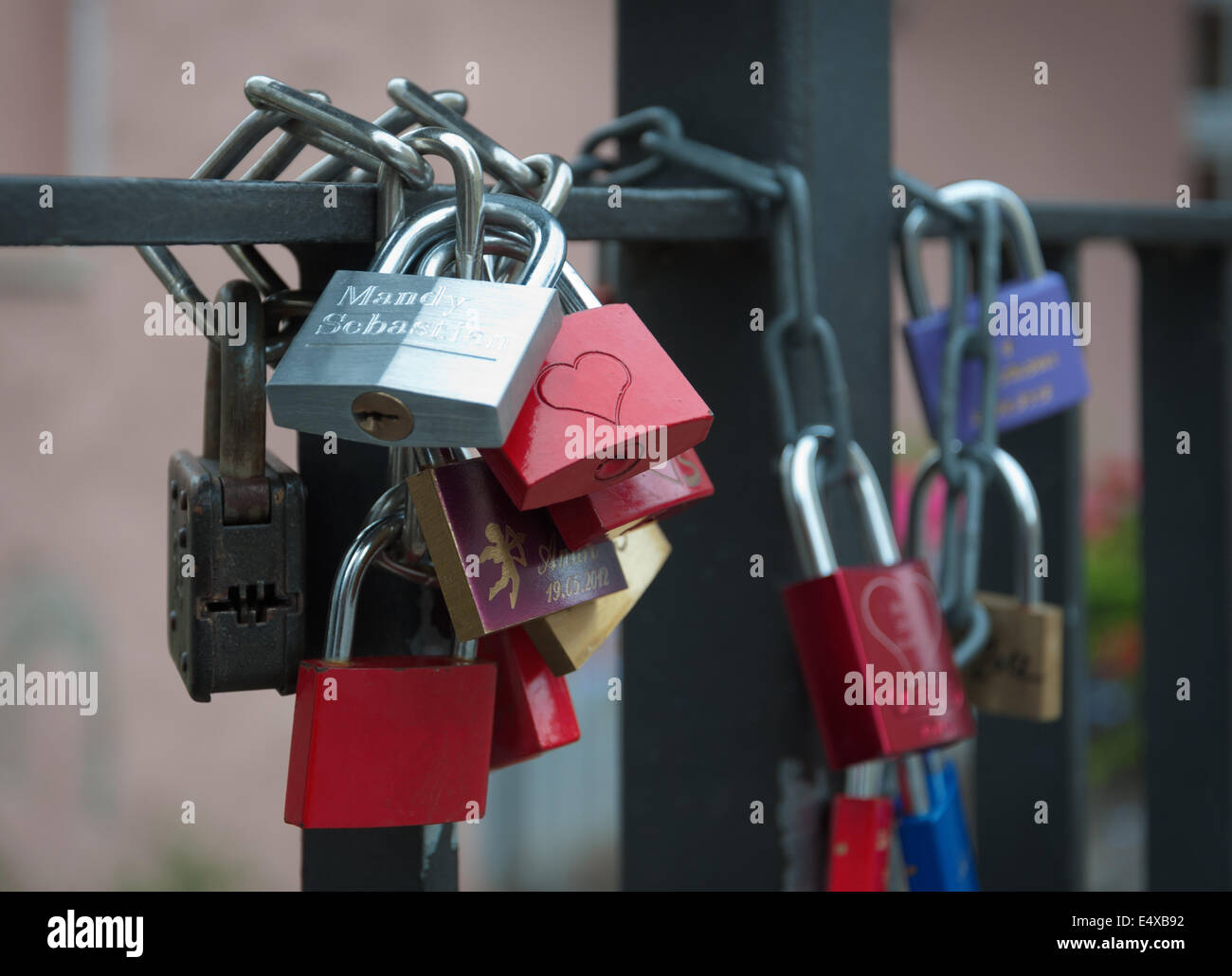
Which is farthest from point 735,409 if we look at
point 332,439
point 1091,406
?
point 1091,406

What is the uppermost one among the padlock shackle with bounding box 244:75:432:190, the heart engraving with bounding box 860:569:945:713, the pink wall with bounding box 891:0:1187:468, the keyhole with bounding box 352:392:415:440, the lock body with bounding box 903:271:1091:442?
the pink wall with bounding box 891:0:1187:468

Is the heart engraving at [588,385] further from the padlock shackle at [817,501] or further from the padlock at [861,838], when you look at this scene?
the padlock at [861,838]

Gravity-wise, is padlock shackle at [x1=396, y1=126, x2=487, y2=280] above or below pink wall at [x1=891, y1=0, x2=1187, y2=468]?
below

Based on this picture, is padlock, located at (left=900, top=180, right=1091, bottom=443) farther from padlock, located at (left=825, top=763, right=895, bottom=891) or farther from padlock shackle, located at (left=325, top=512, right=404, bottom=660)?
padlock shackle, located at (left=325, top=512, right=404, bottom=660)

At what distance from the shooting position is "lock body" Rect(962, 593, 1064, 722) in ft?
2.92

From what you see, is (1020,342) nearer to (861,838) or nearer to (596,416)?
(861,838)

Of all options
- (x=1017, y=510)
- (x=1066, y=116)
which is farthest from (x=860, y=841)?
(x=1066, y=116)

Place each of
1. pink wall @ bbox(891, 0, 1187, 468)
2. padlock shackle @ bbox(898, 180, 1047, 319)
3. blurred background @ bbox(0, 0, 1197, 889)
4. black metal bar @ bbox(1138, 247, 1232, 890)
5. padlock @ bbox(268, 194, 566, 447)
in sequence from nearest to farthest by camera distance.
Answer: padlock @ bbox(268, 194, 566, 447), padlock shackle @ bbox(898, 180, 1047, 319), black metal bar @ bbox(1138, 247, 1232, 890), blurred background @ bbox(0, 0, 1197, 889), pink wall @ bbox(891, 0, 1187, 468)

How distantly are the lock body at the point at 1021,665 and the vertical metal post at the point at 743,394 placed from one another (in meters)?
0.17

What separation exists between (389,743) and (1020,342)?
53 centimetres

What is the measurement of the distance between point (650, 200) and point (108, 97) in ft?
8.74

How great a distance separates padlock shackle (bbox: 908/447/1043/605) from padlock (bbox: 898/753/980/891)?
14cm

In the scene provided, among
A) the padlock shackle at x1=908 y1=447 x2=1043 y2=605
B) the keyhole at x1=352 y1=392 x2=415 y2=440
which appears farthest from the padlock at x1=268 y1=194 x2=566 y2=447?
the padlock shackle at x1=908 y1=447 x2=1043 y2=605
